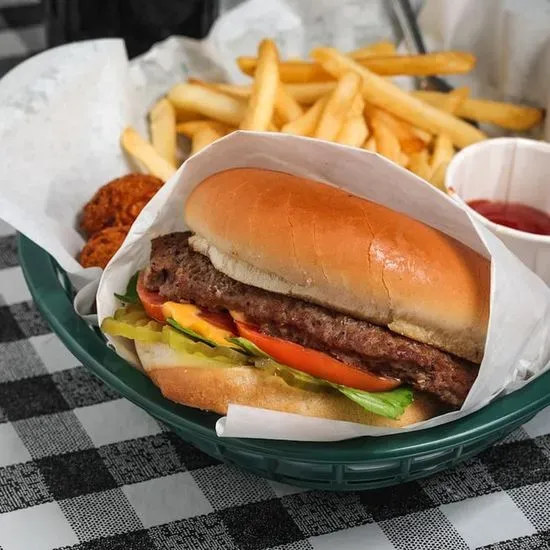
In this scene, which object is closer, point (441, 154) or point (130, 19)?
point (441, 154)

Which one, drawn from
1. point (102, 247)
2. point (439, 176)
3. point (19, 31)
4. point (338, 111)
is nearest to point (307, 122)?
point (338, 111)

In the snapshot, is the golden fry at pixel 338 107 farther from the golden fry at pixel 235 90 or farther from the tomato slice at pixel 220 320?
the tomato slice at pixel 220 320

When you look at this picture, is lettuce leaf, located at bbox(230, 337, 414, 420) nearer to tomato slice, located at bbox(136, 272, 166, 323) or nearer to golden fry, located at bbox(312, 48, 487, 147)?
tomato slice, located at bbox(136, 272, 166, 323)

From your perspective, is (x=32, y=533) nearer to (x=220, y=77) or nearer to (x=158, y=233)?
(x=158, y=233)

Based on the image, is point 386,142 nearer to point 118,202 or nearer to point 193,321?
point 118,202

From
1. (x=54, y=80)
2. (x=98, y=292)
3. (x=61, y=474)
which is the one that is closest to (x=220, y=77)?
(x=54, y=80)

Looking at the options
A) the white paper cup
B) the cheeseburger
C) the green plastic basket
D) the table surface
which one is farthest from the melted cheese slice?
the white paper cup

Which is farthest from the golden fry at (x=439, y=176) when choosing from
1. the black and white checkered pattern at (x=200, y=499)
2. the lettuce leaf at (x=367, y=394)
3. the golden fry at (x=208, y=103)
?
the lettuce leaf at (x=367, y=394)
